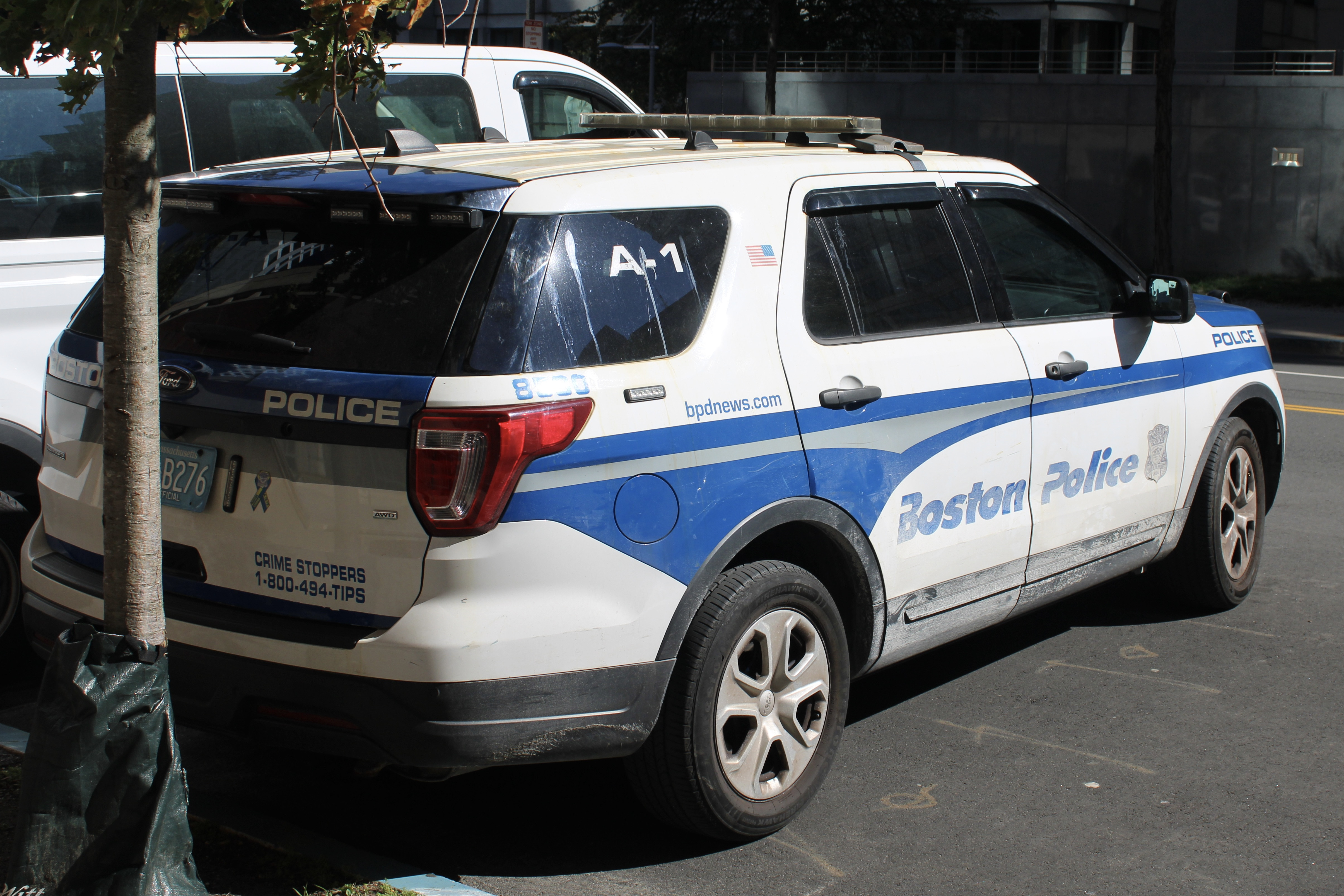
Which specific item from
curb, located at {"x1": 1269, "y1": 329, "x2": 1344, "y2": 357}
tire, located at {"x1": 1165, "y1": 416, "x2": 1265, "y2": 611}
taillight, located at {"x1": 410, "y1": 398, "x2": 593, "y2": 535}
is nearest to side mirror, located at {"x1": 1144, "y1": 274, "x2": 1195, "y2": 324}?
tire, located at {"x1": 1165, "y1": 416, "x2": 1265, "y2": 611}

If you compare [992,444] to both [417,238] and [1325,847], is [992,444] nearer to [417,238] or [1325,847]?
[1325,847]

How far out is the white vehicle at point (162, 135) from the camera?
5.00 m

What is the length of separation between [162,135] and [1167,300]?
402 cm

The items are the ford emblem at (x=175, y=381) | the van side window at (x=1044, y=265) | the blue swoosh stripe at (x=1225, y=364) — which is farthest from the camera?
→ the blue swoosh stripe at (x=1225, y=364)

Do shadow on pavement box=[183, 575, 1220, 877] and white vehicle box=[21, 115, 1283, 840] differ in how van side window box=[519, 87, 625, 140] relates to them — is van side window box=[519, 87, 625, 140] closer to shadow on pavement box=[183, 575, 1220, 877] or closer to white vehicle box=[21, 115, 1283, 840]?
white vehicle box=[21, 115, 1283, 840]

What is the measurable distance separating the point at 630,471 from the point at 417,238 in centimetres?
76

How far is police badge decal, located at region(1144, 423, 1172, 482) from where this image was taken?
5270 millimetres

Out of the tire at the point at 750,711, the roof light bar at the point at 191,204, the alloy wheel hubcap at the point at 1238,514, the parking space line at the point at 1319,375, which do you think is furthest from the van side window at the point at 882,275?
the parking space line at the point at 1319,375

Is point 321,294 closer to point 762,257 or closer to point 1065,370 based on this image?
point 762,257

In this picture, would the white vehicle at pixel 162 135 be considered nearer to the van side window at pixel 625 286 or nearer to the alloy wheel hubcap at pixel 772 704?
the van side window at pixel 625 286

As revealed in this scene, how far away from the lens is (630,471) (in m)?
3.38

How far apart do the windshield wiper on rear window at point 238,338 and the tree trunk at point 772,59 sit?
28.9m

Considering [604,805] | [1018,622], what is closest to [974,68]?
[1018,622]

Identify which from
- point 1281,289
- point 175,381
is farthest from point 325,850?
point 1281,289
